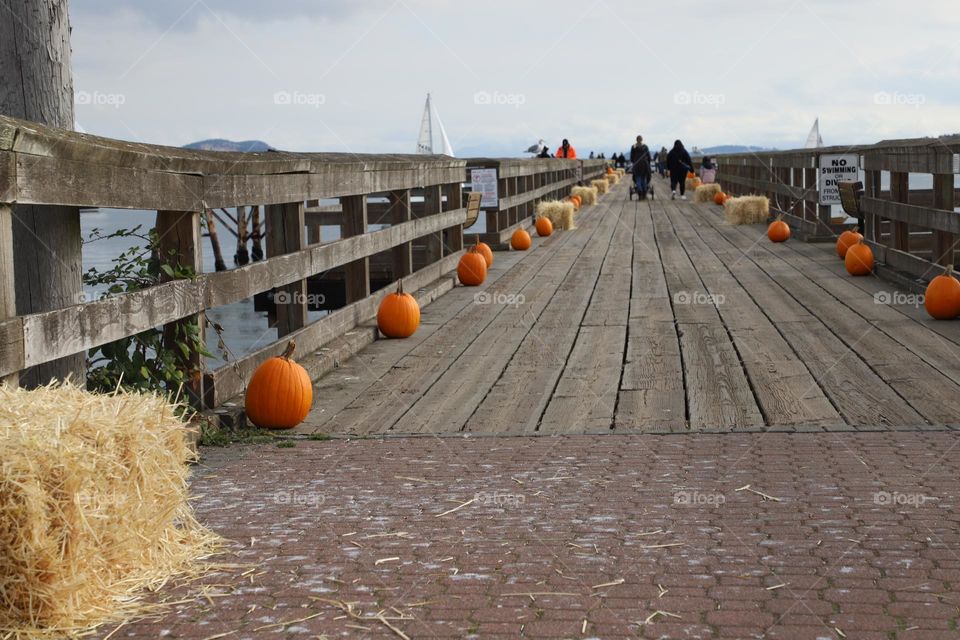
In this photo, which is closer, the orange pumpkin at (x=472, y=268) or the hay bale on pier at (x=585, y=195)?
the orange pumpkin at (x=472, y=268)

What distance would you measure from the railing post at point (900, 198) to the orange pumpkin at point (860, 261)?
41 cm

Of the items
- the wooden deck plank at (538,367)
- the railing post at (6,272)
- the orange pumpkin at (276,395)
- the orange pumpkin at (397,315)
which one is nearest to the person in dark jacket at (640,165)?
the wooden deck plank at (538,367)

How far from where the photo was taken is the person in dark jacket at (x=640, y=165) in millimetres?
32406

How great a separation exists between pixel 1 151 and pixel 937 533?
3.64 meters

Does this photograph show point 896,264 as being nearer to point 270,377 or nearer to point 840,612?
point 270,377

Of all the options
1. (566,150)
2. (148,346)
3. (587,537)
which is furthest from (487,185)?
(566,150)

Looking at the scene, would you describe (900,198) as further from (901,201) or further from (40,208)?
(40,208)

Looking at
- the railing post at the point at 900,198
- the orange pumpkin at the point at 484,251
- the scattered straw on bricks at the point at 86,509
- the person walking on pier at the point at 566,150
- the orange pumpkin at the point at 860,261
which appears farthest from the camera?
the person walking on pier at the point at 566,150

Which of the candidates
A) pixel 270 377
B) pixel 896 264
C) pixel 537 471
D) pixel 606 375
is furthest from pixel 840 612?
pixel 896 264

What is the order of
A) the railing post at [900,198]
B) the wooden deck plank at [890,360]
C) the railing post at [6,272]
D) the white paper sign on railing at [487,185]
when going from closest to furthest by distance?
1. the railing post at [6,272]
2. the wooden deck plank at [890,360]
3. the railing post at [900,198]
4. the white paper sign on railing at [487,185]

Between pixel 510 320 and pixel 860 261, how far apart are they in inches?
186

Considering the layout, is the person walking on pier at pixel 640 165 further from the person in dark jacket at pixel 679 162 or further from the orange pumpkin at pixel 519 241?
the orange pumpkin at pixel 519 241

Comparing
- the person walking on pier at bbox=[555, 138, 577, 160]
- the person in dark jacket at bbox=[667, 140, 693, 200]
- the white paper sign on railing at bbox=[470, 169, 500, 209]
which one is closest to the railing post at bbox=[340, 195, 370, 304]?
the white paper sign on railing at bbox=[470, 169, 500, 209]

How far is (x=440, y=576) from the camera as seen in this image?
380 centimetres
